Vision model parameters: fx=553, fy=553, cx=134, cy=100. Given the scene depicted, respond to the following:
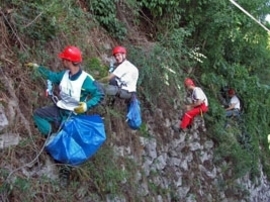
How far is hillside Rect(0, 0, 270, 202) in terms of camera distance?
6.32 m

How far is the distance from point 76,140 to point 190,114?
4.62 metres

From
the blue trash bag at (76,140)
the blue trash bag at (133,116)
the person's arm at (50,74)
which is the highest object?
the person's arm at (50,74)

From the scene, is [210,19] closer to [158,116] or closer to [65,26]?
[158,116]

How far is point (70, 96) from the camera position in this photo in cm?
631

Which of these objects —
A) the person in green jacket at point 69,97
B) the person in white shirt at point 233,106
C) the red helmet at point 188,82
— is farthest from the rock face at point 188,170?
the person in green jacket at point 69,97

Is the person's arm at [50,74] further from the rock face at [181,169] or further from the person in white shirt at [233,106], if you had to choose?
the person in white shirt at [233,106]

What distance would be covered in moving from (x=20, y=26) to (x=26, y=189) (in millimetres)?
2307

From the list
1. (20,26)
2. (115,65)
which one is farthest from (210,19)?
(20,26)

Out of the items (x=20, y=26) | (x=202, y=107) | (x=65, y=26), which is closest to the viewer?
(x=20, y=26)

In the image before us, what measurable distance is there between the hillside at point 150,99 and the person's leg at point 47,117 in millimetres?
100

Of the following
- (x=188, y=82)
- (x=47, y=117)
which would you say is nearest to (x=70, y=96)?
(x=47, y=117)

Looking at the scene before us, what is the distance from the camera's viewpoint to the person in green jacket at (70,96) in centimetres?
629

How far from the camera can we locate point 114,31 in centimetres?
966

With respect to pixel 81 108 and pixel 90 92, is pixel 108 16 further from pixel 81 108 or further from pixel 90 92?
pixel 81 108
